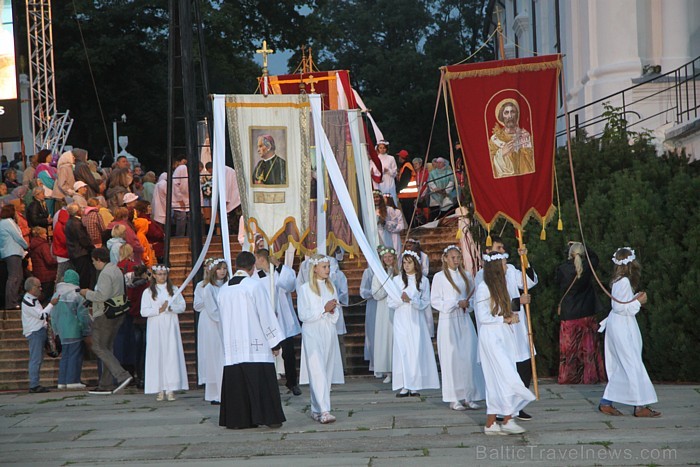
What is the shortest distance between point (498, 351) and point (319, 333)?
2.39m

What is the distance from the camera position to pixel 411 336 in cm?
1512

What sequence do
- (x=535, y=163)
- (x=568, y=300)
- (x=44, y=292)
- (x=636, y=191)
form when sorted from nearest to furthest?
(x=535, y=163)
(x=568, y=300)
(x=636, y=191)
(x=44, y=292)

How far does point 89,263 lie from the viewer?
1920cm

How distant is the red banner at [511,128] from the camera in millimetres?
A: 13883

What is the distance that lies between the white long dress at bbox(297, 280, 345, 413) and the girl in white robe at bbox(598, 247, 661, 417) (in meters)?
3.06

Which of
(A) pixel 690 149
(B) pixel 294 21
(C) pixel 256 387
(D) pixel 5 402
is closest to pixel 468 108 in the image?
(C) pixel 256 387

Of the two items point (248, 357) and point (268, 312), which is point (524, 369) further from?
point (248, 357)

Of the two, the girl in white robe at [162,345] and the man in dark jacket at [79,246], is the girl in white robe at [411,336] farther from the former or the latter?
the man in dark jacket at [79,246]

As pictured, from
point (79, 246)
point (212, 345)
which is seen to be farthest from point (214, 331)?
point (79, 246)

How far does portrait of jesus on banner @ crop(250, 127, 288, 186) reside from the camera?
603 inches

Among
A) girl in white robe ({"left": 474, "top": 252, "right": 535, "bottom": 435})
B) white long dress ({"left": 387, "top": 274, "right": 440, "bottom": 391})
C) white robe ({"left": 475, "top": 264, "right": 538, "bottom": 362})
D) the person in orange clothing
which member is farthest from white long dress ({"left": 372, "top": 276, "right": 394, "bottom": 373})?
the person in orange clothing

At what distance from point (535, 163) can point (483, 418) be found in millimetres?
3194

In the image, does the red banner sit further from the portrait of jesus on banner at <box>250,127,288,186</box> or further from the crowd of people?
the portrait of jesus on banner at <box>250,127,288,186</box>

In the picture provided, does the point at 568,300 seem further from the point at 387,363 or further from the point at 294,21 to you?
the point at 294,21
